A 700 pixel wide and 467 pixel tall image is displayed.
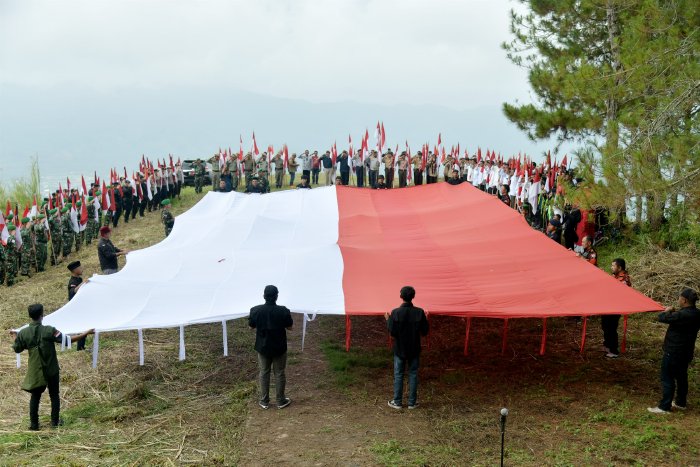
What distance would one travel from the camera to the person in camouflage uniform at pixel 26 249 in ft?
51.3

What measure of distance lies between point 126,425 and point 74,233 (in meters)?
11.9

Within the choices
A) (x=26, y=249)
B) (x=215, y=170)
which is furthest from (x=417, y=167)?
(x=26, y=249)

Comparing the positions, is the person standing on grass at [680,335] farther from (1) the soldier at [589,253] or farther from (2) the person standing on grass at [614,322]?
(1) the soldier at [589,253]

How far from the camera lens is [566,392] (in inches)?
322

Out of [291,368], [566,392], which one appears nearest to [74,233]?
[291,368]

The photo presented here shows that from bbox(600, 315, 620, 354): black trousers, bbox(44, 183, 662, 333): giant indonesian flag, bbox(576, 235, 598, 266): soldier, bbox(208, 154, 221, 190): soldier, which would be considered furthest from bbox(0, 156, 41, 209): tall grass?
bbox(600, 315, 620, 354): black trousers

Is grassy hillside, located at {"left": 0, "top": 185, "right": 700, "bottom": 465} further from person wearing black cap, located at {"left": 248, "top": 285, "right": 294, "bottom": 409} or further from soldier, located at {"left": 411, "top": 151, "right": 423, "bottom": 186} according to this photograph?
soldier, located at {"left": 411, "top": 151, "right": 423, "bottom": 186}

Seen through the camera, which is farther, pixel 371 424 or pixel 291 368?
pixel 291 368

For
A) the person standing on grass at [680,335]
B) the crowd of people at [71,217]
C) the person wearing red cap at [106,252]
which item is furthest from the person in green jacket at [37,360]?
the person standing on grass at [680,335]

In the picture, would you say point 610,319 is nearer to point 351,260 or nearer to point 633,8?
point 351,260

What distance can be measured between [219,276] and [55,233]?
9673mm

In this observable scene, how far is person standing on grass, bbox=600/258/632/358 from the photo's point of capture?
9.10 metres

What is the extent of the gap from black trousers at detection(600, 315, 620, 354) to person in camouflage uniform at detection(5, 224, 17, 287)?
13442 mm

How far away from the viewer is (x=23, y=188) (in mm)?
25344
